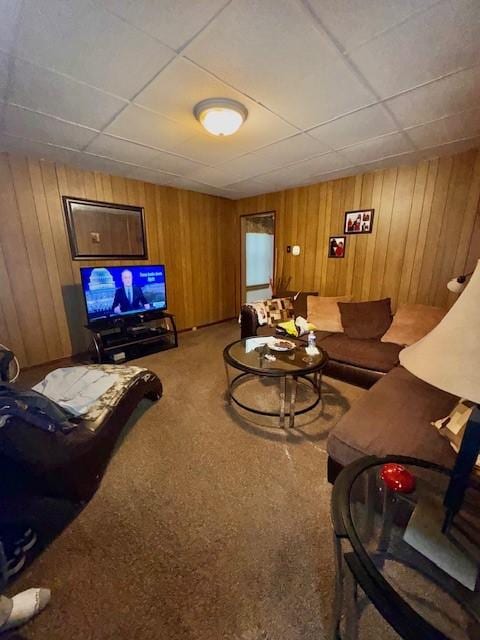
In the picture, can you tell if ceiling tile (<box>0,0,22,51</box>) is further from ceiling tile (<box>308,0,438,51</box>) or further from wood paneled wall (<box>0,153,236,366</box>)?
wood paneled wall (<box>0,153,236,366</box>)

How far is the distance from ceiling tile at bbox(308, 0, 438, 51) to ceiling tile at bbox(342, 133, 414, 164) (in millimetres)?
1340

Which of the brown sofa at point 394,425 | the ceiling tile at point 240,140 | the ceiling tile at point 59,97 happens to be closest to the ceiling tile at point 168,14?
the ceiling tile at point 59,97

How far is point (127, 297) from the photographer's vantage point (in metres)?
3.50

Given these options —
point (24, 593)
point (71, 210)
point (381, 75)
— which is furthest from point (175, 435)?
point (71, 210)

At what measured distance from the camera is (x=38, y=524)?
53.4 inches

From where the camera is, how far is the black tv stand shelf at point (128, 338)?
3189mm

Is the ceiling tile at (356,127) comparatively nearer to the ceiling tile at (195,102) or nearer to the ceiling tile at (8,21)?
the ceiling tile at (195,102)

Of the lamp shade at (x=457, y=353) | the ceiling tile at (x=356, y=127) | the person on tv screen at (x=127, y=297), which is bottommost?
the person on tv screen at (x=127, y=297)

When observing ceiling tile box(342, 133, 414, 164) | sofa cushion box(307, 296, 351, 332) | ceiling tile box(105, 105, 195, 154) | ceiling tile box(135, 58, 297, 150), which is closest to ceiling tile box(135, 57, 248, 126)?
ceiling tile box(135, 58, 297, 150)

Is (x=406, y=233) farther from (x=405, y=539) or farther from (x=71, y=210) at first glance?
(x=71, y=210)

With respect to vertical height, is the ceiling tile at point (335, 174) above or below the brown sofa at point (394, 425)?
above

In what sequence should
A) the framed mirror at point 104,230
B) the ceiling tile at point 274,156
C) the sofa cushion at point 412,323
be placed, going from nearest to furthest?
1. the ceiling tile at point 274,156
2. the sofa cushion at point 412,323
3. the framed mirror at point 104,230

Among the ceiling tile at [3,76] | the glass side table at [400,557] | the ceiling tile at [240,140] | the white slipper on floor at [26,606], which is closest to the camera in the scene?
the glass side table at [400,557]

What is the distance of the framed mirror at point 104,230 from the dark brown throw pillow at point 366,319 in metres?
3.00
